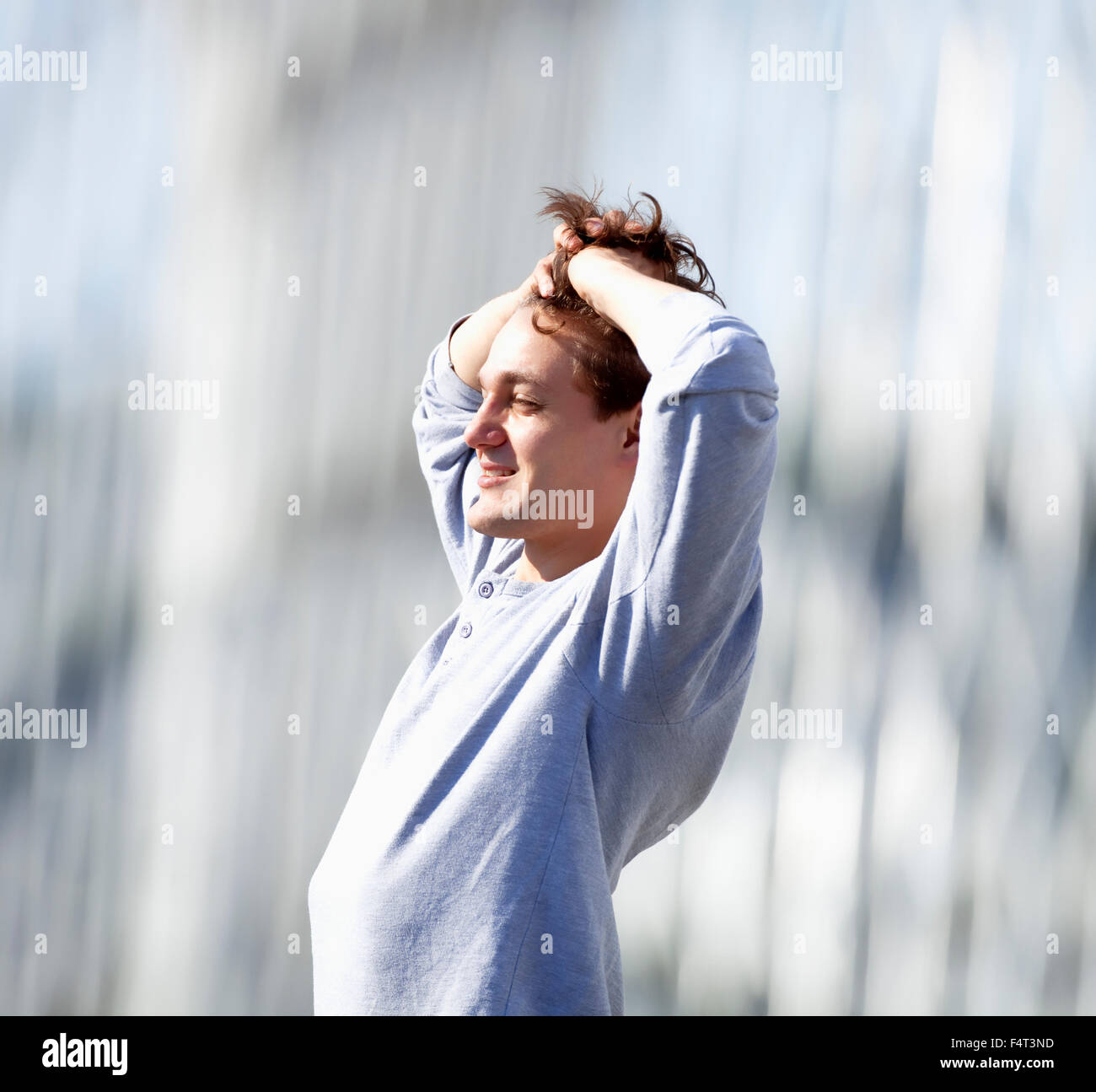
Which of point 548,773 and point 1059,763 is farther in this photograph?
point 1059,763

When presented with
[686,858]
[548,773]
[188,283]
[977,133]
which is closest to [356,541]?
[188,283]

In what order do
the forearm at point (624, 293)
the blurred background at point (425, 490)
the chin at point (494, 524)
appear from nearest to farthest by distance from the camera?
the forearm at point (624, 293) → the chin at point (494, 524) → the blurred background at point (425, 490)

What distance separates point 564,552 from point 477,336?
324mm

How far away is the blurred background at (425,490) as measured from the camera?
6.05 feet

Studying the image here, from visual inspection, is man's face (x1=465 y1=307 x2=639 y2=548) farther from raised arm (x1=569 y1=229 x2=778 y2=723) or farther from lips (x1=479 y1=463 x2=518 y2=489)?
raised arm (x1=569 y1=229 x2=778 y2=723)

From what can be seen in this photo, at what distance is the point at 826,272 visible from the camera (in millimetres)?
1868

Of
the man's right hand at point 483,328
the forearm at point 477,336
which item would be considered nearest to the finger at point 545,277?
the man's right hand at point 483,328

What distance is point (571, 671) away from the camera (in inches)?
34.9

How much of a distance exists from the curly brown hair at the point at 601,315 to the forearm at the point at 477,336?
0.11 m

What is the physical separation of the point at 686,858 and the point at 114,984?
1.04 meters

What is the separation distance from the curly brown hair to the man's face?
1 cm

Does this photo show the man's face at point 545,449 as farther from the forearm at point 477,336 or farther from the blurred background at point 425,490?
the blurred background at point 425,490

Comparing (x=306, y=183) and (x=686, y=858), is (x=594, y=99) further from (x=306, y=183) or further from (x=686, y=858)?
(x=686, y=858)

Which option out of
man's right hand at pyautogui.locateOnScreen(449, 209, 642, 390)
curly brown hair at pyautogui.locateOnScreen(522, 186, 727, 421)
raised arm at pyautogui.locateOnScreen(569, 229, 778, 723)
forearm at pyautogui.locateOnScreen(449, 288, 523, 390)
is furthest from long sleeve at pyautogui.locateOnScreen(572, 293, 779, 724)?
forearm at pyautogui.locateOnScreen(449, 288, 523, 390)
